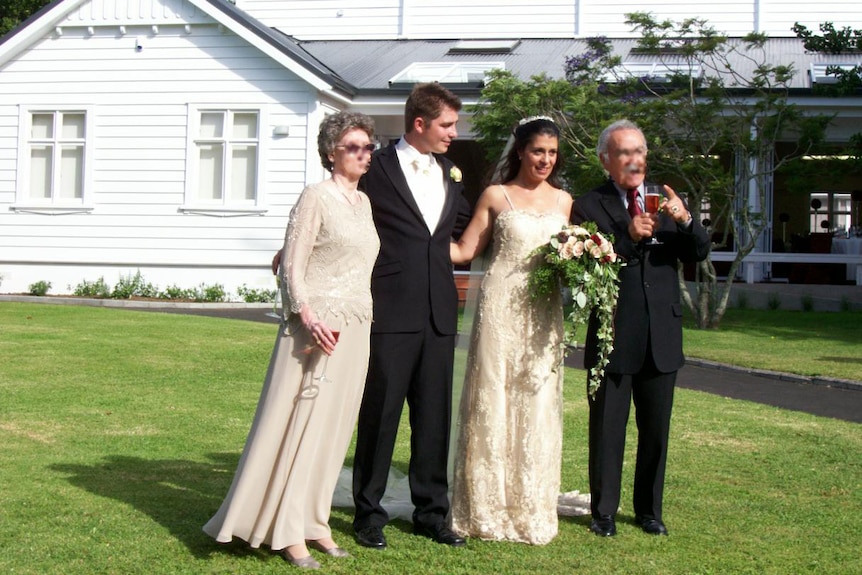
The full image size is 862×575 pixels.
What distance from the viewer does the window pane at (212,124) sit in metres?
21.6

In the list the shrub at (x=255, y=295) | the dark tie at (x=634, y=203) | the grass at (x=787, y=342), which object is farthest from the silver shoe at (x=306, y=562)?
the shrub at (x=255, y=295)

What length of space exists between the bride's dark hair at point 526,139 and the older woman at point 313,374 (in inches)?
33.9

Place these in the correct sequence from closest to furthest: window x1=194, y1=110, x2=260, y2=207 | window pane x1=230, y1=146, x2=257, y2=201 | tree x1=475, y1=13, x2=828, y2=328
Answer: tree x1=475, y1=13, x2=828, y2=328
window x1=194, y1=110, x2=260, y2=207
window pane x1=230, y1=146, x2=257, y2=201

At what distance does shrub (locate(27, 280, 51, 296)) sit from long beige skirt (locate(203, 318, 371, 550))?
17836 millimetres

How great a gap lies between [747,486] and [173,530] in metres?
3.60

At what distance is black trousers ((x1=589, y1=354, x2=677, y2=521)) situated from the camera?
567 cm

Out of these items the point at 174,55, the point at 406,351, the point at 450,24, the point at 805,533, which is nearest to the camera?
the point at 406,351

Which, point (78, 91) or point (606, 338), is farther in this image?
point (78, 91)

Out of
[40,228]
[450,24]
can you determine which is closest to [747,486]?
[40,228]

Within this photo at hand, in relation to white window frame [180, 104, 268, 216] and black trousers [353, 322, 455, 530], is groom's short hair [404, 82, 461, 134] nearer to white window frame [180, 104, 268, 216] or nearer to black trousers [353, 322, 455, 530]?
black trousers [353, 322, 455, 530]

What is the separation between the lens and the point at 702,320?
16.9 metres

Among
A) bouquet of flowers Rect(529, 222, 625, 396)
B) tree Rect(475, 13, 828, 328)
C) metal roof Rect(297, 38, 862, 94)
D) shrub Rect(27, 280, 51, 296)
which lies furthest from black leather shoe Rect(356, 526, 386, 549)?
shrub Rect(27, 280, 51, 296)

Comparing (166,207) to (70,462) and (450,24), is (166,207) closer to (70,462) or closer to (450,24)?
(450,24)

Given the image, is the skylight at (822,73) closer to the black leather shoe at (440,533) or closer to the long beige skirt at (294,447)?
the black leather shoe at (440,533)
